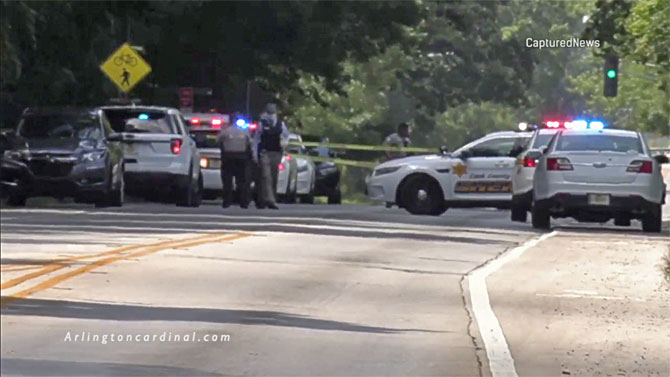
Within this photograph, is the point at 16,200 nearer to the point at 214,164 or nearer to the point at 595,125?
the point at 214,164

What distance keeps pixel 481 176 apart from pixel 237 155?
13.5 ft

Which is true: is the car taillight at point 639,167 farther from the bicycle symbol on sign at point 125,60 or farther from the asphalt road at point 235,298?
the bicycle symbol on sign at point 125,60

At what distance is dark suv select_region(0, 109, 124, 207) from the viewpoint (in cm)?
2858

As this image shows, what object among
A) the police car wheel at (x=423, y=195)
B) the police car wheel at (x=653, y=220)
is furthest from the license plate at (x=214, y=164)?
the police car wheel at (x=653, y=220)

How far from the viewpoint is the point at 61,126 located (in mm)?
30312

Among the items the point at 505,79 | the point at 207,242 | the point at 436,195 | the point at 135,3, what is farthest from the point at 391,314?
the point at 505,79

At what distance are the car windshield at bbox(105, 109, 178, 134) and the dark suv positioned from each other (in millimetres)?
2338

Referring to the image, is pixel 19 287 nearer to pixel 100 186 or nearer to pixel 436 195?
pixel 100 186

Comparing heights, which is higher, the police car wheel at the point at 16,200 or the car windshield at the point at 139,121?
the car windshield at the point at 139,121

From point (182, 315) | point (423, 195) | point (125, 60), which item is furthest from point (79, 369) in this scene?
point (125, 60)

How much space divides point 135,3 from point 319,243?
20.2m

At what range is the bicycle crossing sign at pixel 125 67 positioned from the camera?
130 ft

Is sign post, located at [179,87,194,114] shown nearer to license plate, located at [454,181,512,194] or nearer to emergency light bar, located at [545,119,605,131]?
emergency light bar, located at [545,119,605,131]

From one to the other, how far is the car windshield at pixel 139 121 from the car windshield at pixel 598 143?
23.9 feet
